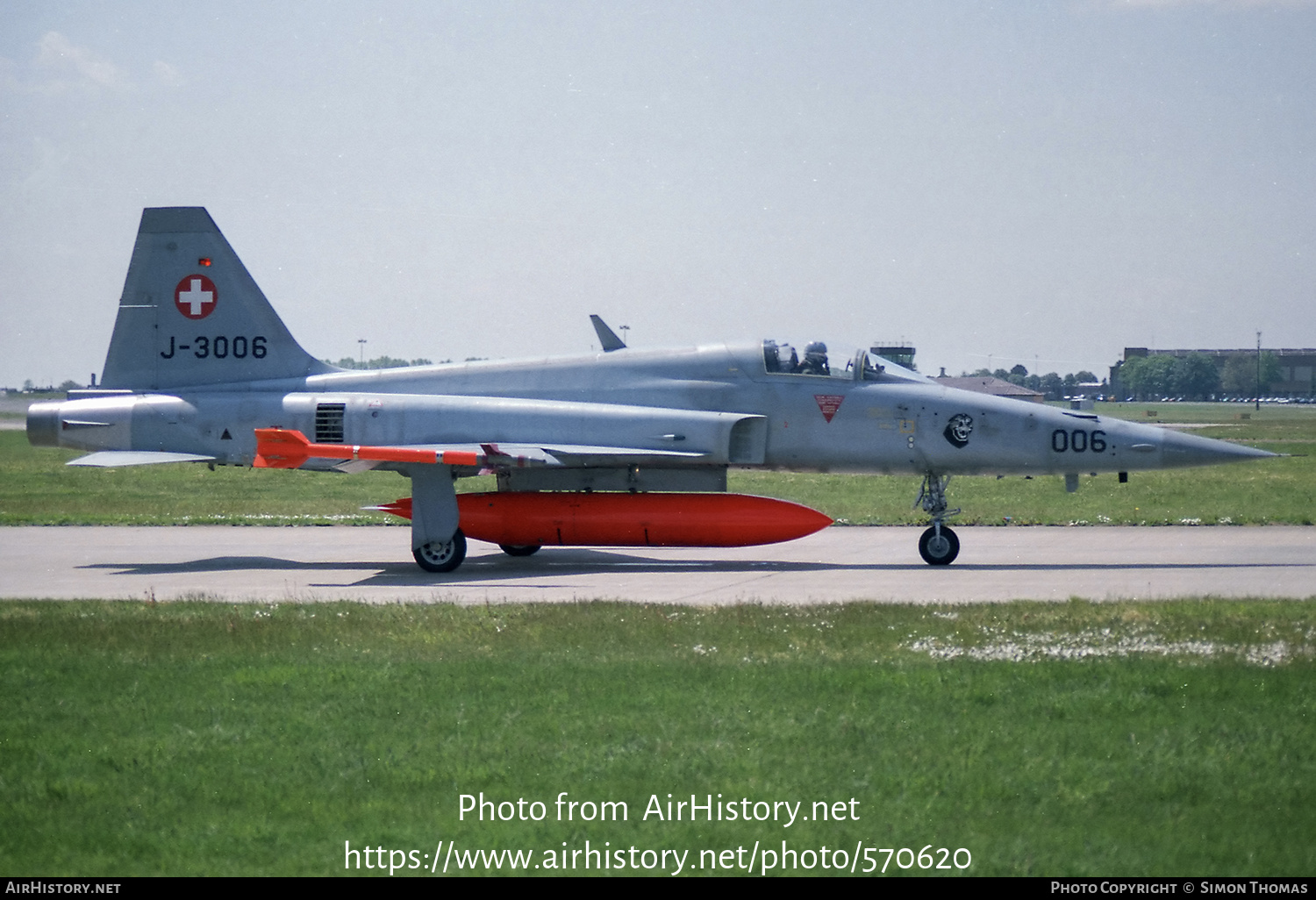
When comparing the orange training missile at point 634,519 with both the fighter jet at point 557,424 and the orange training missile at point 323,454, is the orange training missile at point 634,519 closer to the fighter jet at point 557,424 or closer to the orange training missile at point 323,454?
the fighter jet at point 557,424

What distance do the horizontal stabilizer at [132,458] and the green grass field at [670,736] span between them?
6111 mm

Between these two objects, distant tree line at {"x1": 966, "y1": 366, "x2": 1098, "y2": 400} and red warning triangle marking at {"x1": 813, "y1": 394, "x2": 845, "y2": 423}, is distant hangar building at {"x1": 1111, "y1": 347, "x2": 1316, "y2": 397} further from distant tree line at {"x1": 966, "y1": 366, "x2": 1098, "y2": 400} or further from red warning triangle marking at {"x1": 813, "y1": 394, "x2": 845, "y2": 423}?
red warning triangle marking at {"x1": 813, "y1": 394, "x2": 845, "y2": 423}

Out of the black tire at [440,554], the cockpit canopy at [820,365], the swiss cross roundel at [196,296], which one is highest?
the swiss cross roundel at [196,296]

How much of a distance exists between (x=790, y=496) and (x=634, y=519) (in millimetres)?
12437

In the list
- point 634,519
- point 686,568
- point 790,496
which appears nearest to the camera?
point 634,519

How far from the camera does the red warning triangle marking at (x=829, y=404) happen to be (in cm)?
1770

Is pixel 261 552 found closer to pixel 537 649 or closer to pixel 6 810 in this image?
pixel 537 649

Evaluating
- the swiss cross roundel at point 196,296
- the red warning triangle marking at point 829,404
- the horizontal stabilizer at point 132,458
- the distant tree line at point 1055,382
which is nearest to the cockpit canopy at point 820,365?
the red warning triangle marking at point 829,404

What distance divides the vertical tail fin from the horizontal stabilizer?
117cm

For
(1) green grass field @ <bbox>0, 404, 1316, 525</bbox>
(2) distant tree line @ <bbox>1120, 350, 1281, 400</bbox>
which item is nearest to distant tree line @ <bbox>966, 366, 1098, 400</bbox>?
(2) distant tree line @ <bbox>1120, 350, 1281, 400</bbox>

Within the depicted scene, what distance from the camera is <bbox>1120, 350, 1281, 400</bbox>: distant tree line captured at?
161250mm

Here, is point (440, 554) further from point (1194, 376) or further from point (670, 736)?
point (1194, 376)

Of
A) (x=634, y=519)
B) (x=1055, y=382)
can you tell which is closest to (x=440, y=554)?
(x=634, y=519)

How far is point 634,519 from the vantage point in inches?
674
